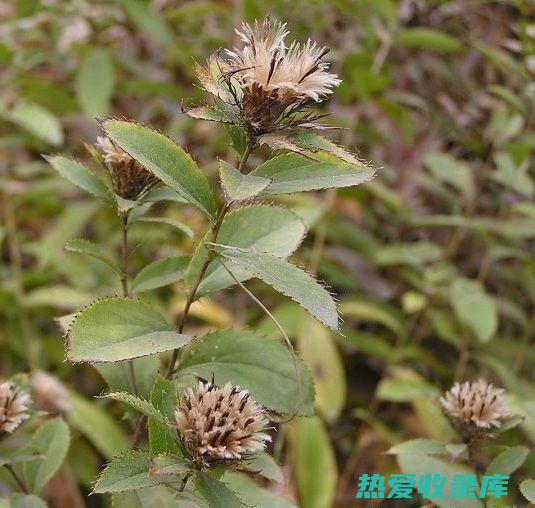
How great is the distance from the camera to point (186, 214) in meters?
1.76

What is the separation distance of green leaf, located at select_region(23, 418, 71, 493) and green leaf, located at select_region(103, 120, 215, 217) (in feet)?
0.80

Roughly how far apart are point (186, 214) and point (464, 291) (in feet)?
2.35

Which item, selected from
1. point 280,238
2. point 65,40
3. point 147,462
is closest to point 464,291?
point 280,238

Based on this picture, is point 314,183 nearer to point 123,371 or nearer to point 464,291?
point 123,371

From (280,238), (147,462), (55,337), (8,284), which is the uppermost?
(280,238)

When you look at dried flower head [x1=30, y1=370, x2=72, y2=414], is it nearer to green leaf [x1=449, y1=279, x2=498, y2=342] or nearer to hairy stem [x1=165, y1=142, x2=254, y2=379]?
hairy stem [x1=165, y1=142, x2=254, y2=379]

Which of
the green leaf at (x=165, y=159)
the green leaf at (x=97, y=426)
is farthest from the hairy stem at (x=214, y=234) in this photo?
the green leaf at (x=97, y=426)

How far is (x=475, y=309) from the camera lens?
125 cm

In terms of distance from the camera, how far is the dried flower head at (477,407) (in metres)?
0.57

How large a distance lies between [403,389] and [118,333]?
31.4 inches

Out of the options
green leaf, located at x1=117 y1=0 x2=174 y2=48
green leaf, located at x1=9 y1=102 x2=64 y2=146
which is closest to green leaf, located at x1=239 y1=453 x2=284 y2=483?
green leaf, located at x1=9 y1=102 x2=64 y2=146

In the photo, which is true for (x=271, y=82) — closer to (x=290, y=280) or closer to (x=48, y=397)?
(x=290, y=280)

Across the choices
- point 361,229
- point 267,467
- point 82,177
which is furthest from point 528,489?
point 361,229

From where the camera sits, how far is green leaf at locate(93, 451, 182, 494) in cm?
43
